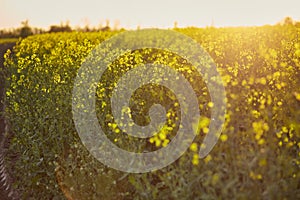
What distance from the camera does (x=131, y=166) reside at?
6.50 meters

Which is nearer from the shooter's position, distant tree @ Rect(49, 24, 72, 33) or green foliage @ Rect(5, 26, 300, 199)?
green foliage @ Rect(5, 26, 300, 199)

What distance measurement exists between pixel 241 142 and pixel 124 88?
312 centimetres

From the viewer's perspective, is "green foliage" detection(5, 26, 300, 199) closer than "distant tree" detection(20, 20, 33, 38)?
Yes

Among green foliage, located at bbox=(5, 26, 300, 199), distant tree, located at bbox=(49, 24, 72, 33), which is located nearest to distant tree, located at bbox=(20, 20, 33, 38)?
distant tree, located at bbox=(49, 24, 72, 33)

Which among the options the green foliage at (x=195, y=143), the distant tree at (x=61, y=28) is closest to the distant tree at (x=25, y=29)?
the distant tree at (x=61, y=28)

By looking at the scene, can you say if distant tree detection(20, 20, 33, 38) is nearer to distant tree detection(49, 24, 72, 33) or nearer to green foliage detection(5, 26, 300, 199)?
distant tree detection(49, 24, 72, 33)

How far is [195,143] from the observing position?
6062mm

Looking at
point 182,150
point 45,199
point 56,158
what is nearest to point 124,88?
point 56,158

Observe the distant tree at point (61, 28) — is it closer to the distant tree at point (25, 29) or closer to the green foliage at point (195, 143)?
the distant tree at point (25, 29)

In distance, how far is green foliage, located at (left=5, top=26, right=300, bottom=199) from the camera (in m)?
5.24

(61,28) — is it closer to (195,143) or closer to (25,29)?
(25,29)

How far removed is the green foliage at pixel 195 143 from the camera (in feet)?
17.2

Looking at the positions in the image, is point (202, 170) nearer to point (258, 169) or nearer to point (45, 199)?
point (258, 169)

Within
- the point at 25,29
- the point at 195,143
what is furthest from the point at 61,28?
the point at 195,143
